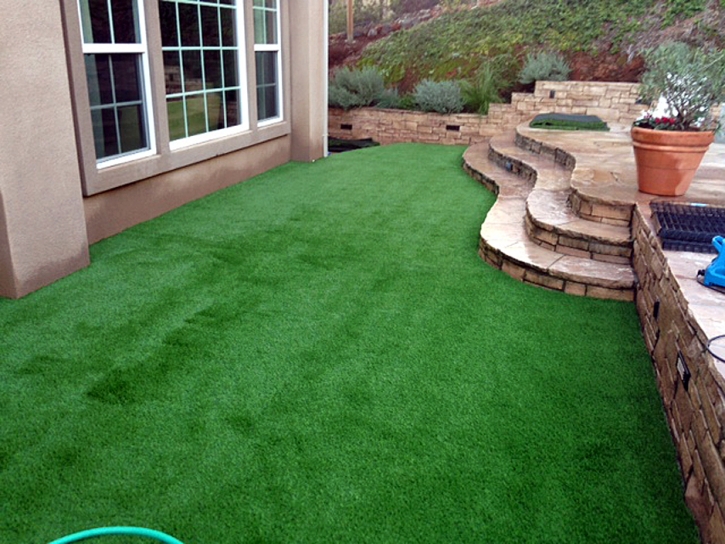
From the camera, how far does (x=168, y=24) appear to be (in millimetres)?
5070

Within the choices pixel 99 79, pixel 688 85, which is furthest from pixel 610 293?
pixel 99 79

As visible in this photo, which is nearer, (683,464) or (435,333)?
(683,464)

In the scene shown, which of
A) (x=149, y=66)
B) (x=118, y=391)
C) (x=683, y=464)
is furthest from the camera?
(x=149, y=66)

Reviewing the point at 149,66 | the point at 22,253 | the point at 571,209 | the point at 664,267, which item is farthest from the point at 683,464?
the point at 149,66

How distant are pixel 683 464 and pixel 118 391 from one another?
87.9 inches

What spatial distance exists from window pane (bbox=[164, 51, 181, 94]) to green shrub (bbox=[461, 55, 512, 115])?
5608 millimetres

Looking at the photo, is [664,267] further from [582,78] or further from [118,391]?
[582,78]

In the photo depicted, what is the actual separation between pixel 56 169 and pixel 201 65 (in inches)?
96.8

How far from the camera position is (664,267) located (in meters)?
2.78

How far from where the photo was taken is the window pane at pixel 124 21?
14.3ft

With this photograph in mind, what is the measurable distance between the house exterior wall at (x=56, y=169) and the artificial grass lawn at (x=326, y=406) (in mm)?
245

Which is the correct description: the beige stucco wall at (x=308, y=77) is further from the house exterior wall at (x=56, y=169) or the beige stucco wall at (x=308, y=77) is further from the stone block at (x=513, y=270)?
A: the stone block at (x=513, y=270)

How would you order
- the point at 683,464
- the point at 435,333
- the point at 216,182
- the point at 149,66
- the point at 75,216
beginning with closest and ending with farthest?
the point at 683,464
the point at 435,333
the point at 75,216
the point at 149,66
the point at 216,182

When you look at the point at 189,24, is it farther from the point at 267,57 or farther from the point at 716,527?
the point at 716,527
